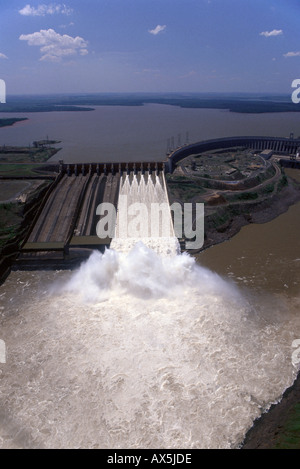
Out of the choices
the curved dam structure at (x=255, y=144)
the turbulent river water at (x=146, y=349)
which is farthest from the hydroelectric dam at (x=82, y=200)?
the curved dam structure at (x=255, y=144)

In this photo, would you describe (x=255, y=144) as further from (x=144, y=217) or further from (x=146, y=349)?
(x=146, y=349)

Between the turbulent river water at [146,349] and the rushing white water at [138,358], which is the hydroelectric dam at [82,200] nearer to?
the turbulent river water at [146,349]

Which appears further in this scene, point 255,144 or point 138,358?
point 255,144

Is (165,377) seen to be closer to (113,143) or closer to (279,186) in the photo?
(279,186)

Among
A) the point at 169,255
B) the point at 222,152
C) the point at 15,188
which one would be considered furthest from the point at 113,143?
the point at 169,255

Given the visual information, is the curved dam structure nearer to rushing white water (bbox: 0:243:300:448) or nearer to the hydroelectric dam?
the hydroelectric dam

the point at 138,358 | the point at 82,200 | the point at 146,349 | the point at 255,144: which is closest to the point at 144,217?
the point at 82,200
